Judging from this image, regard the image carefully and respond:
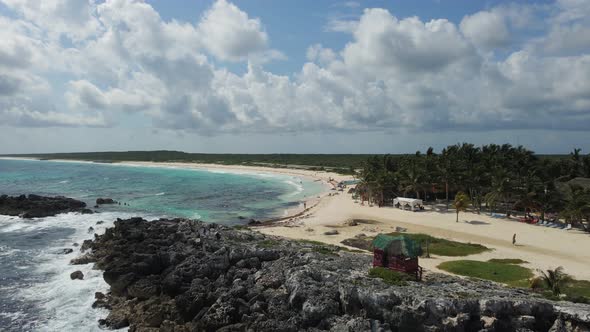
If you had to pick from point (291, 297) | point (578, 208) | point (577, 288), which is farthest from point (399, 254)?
point (578, 208)

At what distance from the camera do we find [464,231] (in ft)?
147

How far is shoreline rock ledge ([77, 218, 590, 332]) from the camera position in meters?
18.0

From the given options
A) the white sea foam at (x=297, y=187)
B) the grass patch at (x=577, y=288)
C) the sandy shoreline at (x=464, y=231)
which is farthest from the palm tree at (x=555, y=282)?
the white sea foam at (x=297, y=187)

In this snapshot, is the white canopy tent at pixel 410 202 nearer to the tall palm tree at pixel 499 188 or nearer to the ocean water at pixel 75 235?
the tall palm tree at pixel 499 188

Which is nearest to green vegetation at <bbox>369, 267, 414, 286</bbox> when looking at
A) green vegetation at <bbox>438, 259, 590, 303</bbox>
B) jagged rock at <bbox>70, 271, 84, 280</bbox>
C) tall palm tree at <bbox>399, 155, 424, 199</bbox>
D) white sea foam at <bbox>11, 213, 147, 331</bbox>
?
green vegetation at <bbox>438, 259, 590, 303</bbox>

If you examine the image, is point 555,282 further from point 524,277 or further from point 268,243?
point 268,243

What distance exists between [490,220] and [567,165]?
3742 cm

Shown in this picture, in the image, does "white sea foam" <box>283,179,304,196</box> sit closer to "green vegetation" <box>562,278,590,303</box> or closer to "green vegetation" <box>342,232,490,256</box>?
"green vegetation" <box>342,232,490,256</box>

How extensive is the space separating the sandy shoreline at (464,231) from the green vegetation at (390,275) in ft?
28.4

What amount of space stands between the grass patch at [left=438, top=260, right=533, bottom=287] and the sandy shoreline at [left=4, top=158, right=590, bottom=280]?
1.56 meters

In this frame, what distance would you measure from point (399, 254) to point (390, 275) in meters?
1.72

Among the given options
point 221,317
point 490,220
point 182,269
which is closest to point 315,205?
point 490,220

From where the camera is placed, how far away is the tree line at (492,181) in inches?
1937

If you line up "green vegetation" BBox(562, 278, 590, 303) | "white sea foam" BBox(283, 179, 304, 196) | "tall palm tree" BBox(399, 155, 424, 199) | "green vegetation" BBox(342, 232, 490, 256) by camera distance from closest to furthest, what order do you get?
1. "green vegetation" BBox(562, 278, 590, 303)
2. "green vegetation" BBox(342, 232, 490, 256)
3. "tall palm tree" BBox(399, 155, 424, 199)
4. "white sea foam" BBox(283, 179, 304, 196)
